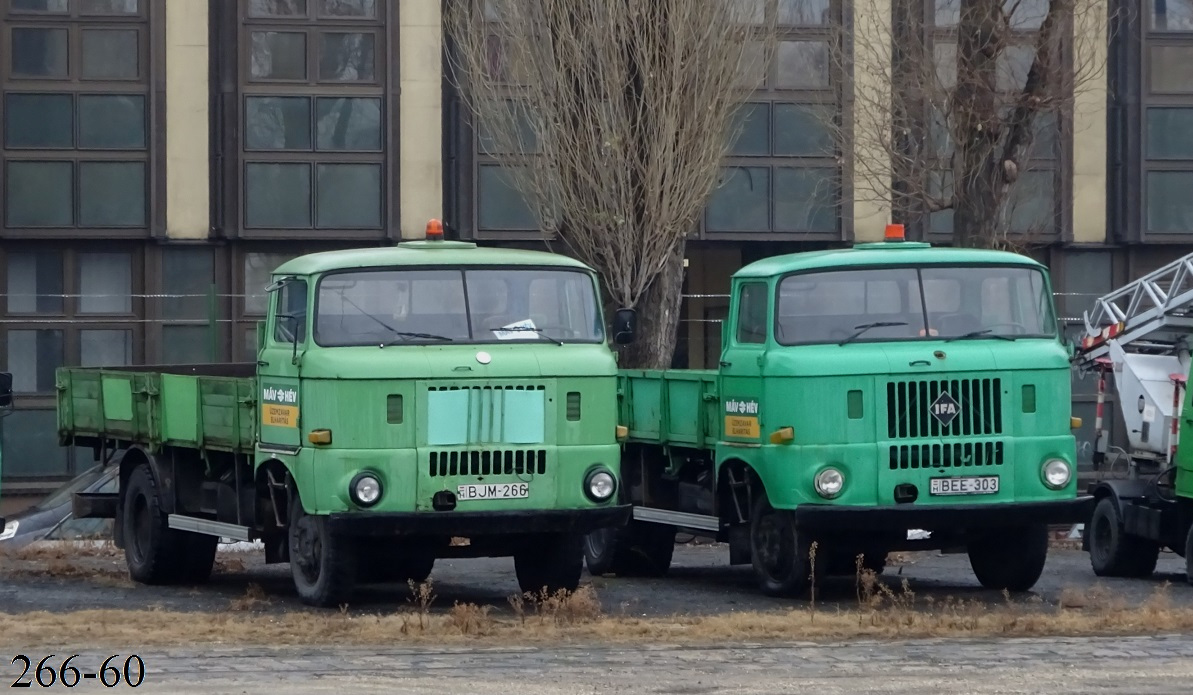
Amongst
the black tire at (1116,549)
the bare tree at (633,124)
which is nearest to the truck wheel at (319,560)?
the black tire at (1116,549)

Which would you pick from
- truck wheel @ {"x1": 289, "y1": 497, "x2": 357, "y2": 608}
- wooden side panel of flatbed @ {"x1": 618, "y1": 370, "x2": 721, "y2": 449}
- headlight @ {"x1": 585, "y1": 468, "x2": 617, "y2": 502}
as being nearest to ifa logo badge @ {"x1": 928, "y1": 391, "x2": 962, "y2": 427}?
wooden side panel of flatbed @ {"x1": 618, "y1": 370, "x2": 721, "y2": 449}

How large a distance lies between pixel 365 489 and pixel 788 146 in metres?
14.4

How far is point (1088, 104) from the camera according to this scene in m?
26.4

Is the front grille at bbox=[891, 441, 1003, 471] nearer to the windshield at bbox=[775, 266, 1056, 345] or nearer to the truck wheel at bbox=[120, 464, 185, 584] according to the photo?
the windshield at bbox=[775, 266, 1056, 345]

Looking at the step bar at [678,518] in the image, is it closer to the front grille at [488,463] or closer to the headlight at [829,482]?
the headlight at [829,482]

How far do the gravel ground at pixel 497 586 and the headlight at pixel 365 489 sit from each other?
1.07 meters

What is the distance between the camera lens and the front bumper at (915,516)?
518 inches

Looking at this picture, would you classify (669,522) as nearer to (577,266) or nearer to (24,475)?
(577,266)

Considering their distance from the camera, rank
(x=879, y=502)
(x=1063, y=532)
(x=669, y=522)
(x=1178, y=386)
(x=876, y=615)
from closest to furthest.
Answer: (x=876, y=615)
(x=879, y=502)
(x=669, y=522)
(x=1178, y=386)
(x=1063, y=532)

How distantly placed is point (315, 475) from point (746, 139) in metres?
14.1

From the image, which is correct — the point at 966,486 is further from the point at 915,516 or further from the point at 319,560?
the point at 319,560

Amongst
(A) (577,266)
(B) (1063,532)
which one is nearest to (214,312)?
(B) (1063,532)

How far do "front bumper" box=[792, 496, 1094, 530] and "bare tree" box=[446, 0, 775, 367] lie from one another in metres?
9.41

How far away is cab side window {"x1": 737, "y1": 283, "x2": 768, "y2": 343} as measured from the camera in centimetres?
1402
